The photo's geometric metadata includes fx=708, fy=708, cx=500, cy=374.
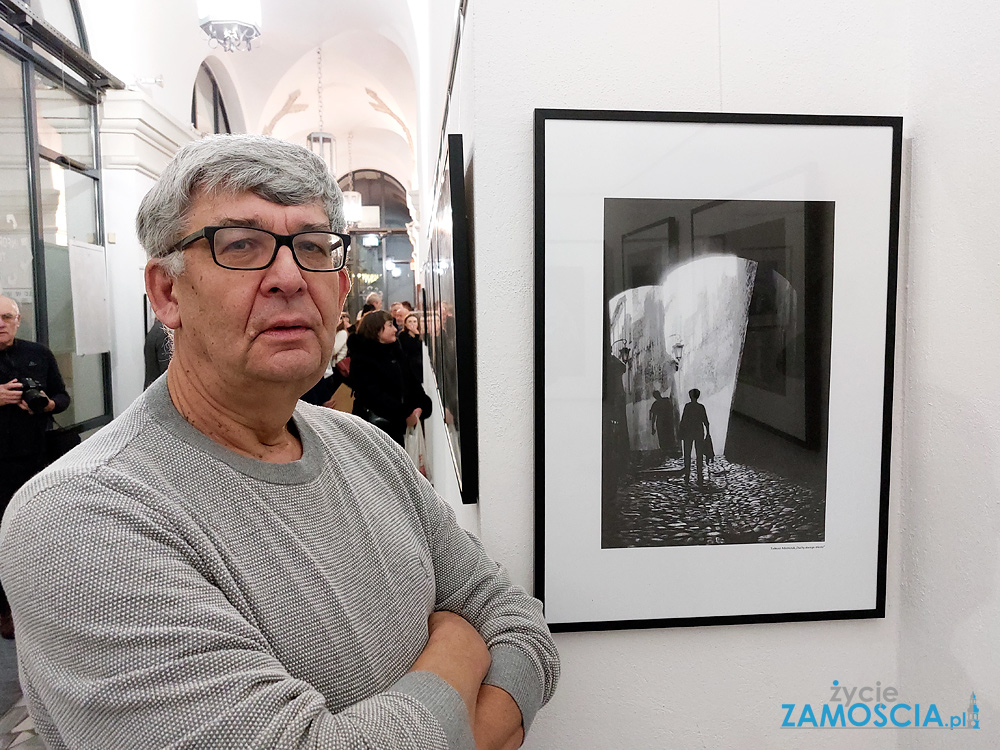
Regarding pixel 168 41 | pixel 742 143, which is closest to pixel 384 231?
pixel 168 41

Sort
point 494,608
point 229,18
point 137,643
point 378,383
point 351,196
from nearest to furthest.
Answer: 1. point 137,643
2. point 494,608
3. point 378,383
4. point 229,18
5. point 351,196

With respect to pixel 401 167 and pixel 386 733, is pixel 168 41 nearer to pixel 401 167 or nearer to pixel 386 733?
pixel 386 733

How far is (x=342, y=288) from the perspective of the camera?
50.5 inches

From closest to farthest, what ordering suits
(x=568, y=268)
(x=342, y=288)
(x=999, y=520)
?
(x=342, y=288) → (x=999, y=520) → (x=568, y=268)

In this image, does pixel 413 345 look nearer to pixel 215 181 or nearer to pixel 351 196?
pixel 215 181

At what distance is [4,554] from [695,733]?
1.58 meters

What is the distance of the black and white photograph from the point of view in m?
1.63

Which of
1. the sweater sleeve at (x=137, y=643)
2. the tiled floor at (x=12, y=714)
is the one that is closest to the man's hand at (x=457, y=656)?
the sweater sleeve at (x=137, y=643)

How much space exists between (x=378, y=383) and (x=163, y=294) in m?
4.59

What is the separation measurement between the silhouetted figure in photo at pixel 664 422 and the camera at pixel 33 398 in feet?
13.8

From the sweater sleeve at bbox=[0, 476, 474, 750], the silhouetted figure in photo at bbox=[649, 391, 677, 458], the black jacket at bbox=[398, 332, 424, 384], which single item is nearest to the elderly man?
the sweater sleeve at bbox=[0, 476, 474, 750]

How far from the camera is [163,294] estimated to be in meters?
1.11

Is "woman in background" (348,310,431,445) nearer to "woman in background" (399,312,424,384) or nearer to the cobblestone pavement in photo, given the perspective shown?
"woman in background" (399,312,424,384)

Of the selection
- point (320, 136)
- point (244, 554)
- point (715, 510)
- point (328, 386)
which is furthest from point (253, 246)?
point (320, 136)
